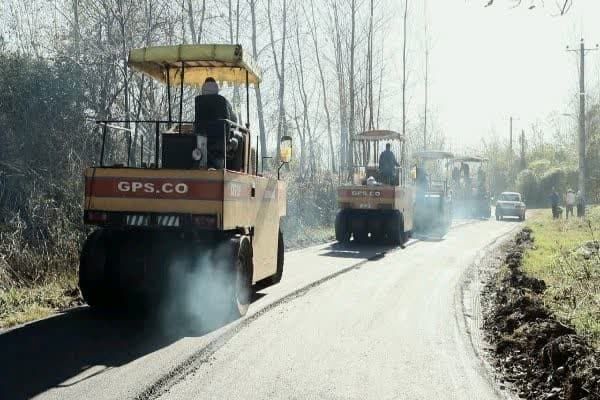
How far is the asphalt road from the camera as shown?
5433mm

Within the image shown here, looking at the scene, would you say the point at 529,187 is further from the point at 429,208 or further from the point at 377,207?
the point at 377,207

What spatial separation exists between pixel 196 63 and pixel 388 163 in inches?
444

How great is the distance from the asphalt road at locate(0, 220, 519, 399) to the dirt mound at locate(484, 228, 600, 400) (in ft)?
1.02

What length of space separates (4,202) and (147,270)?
433cm

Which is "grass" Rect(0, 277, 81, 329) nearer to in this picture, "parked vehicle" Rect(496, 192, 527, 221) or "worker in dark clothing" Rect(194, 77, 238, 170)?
"worker in dark clothing" Rect(194, 77, 238, 170)

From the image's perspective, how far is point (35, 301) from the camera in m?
8.88

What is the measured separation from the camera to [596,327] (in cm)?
727

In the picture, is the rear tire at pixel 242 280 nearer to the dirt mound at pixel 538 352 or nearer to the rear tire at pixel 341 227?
the dirt mound at pixel 538 352

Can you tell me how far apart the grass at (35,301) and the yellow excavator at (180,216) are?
0.64 metres

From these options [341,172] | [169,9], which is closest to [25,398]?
[169,9]

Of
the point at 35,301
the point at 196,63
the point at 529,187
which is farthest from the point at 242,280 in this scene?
the point at 529,187

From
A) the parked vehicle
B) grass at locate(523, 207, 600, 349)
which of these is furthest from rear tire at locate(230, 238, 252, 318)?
the parked vehicle

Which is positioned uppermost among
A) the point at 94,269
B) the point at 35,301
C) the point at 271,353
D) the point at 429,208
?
the point at 429,208

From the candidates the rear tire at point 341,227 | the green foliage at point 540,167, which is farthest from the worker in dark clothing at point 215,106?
the green foliage at point 540,167
